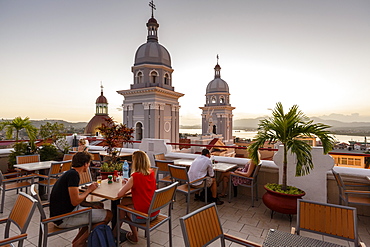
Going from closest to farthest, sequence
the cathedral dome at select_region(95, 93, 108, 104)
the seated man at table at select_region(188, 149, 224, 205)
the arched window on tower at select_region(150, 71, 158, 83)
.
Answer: the seated man at table at select_region(188, 149, 224, 205)
the arched window on tower at select_region(150, 71, 158, 83)
the cathedral dome at select_region(95, 93, 108, 104)

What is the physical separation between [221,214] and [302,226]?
8.85 feet

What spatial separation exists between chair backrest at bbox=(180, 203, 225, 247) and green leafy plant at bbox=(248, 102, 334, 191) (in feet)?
9.75

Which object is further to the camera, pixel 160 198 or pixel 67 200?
pixel 160 198

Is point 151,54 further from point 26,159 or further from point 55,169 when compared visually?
point 55,169

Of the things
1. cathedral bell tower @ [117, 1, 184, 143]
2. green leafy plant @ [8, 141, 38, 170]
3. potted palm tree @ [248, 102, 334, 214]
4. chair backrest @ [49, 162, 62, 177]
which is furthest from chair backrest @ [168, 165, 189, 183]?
cathedral bell tower @ [117, 1, 184, 143]

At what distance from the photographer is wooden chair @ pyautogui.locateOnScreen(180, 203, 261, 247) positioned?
195cm

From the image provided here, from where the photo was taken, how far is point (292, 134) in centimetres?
466

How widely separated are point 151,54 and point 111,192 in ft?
69.7

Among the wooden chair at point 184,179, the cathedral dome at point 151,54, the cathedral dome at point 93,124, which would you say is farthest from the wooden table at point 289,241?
the cathedral dome at point 93,124

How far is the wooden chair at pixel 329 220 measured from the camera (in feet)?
7.32

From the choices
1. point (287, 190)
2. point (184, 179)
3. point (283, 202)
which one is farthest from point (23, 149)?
point (287, 190)

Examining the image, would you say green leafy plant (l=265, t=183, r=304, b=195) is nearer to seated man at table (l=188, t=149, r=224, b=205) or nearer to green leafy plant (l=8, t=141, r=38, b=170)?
seated man at table (l=188, t=149, r=224, b=205)

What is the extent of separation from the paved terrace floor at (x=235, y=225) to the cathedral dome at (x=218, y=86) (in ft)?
125

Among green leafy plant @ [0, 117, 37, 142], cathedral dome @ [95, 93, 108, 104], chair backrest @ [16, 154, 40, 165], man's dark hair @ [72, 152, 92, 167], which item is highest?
cathedral dome @ [95, 93, 108, 104]
